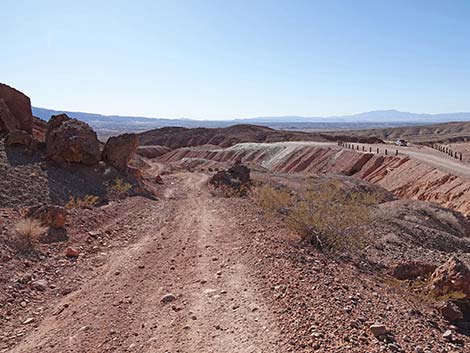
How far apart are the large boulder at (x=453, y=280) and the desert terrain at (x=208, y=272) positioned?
0.08ft

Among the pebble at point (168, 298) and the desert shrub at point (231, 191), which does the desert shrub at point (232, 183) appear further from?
the pebble at point (168, 298)

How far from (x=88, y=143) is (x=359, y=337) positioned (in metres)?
17.5

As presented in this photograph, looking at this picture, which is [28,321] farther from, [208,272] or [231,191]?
[231,191]

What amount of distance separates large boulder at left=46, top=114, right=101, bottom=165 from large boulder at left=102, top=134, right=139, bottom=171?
5.13 feet

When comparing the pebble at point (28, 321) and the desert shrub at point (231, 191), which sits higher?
the pebble at point (28, 321)

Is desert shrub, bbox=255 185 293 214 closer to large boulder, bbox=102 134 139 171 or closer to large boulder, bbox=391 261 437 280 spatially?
large boulder, bbox=391 261 437 280

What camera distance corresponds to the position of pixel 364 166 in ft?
143

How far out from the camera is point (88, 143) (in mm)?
20219

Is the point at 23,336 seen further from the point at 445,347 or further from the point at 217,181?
the point at 217,181

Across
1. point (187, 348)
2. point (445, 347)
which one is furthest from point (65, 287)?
point (445, 347)

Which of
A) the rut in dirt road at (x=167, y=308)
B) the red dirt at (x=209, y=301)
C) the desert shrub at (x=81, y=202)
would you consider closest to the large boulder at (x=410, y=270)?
the red dirt at (x=209, y=301)

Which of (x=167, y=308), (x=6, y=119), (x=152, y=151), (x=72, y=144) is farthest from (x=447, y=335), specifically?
(x=152, y=151)

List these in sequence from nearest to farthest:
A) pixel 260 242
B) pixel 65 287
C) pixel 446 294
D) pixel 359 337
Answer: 1. pixel 359 337
2. pixel 446 294
3. pixel 65 287
4. pixel 260 242

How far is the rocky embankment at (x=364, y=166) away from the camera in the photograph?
29109 mm
